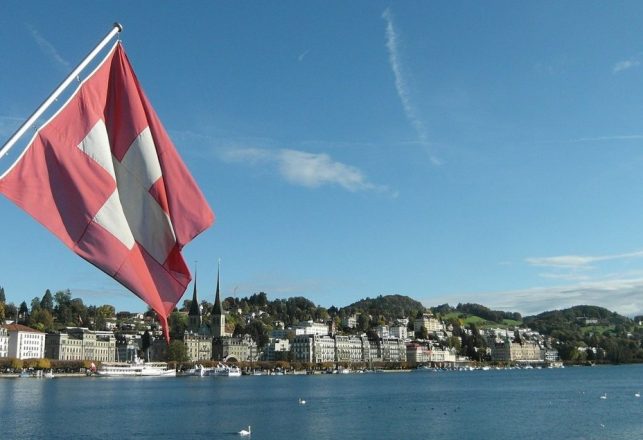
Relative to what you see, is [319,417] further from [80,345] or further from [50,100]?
[80,345]

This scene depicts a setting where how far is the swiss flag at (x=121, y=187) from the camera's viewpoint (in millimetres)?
7191

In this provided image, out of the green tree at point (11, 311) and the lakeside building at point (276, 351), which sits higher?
the green tree at point (11, 311)

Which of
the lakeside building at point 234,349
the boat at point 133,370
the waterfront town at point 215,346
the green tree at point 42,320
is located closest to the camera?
the boat at point 133,370

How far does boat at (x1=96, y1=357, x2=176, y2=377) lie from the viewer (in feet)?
412

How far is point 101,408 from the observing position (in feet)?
178

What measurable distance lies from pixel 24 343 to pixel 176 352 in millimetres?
27105

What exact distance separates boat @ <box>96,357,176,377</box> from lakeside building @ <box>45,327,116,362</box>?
654 cm

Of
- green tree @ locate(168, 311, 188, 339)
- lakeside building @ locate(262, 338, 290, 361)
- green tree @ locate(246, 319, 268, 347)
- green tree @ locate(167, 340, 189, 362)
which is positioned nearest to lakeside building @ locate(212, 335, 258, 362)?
lakeside building @ locate(262, 338, 290, 361)

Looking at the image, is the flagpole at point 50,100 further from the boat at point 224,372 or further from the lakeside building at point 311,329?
the lakeside building at point 311,329

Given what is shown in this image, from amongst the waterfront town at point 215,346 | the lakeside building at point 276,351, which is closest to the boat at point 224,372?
the waterfront town at point 215,346

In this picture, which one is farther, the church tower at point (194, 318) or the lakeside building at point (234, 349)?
the church tower at point (194, 318)

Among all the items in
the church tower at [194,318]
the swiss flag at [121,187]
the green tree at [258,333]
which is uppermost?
the church tower at [194,318]

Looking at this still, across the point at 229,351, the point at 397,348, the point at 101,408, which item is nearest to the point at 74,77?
the point at 101,408

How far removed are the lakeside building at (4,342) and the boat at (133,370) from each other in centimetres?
1489
